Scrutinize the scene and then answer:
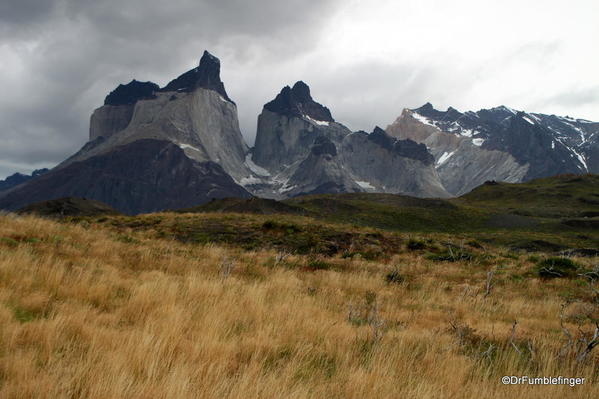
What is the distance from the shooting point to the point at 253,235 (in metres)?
28.7

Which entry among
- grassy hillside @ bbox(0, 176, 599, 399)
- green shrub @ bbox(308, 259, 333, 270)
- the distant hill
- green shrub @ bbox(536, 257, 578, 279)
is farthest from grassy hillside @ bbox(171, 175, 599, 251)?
grassy hillside @ bbox(0, 176, 599, 399)

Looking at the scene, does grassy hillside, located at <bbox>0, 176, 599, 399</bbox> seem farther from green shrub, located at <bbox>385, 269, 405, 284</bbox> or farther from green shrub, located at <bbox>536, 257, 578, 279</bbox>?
green shrub, located at <bbox>536, 257, 578, 279</bbox>

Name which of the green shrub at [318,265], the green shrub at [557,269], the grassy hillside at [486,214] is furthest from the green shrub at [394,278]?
the grassy hillside at [486,214]

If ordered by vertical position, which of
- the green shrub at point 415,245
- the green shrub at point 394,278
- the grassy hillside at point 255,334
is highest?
the grassy hillside at point 255,334

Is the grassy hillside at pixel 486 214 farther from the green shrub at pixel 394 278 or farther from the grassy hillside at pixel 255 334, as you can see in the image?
the grassy hillside at pixel 255 334

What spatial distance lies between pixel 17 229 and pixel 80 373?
10492mm

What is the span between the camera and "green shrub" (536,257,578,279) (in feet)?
54.9

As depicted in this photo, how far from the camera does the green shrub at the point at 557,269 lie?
16741 millimetres

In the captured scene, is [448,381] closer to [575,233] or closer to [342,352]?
[342,352]

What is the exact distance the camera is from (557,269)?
17453mm

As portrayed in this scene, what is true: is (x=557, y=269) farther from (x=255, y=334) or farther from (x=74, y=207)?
(x=74, y=207)

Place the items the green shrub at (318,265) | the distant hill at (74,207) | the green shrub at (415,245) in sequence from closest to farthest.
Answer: the green shrub at (318,265)
the green shrub at (415,245)
the distant hill at (74,207)

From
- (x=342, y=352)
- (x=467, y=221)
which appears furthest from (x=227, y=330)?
(x=467, y=221)

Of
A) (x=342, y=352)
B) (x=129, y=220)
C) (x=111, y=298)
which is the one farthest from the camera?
(x=129, y=220)
